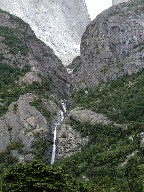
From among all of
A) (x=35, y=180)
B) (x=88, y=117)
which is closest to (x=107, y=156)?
(x=88, y=117)

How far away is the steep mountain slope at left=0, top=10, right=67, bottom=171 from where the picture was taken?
89.4 metres

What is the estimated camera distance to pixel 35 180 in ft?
136

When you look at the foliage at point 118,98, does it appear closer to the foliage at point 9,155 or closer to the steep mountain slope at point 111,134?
the steep mountain slope at point 111,134

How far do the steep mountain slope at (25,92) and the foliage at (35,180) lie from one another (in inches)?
1573

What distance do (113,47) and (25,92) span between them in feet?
97.8

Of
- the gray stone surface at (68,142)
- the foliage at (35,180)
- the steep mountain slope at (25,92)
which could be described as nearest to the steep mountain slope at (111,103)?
the gray stone surface at (68,142)

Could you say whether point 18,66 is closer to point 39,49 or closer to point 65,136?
point 39,49

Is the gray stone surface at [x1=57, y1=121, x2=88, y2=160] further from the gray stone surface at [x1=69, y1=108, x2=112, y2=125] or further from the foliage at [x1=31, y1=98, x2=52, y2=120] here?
the foliage at [x1=31, y1=98, x2=52, y2=120]

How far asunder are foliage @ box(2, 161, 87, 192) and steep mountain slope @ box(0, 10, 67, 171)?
3995 centimetres

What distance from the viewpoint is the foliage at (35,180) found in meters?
41.0

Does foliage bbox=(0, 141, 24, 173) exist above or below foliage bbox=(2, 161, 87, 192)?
above

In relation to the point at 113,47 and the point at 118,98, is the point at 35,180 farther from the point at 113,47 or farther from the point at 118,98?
the point at 113,47

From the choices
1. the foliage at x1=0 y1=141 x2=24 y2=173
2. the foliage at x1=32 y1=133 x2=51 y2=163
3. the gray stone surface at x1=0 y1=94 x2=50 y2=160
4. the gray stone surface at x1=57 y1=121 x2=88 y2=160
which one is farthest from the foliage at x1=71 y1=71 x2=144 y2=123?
the foliage at x1=0 y1=141 x2=24 y2=173

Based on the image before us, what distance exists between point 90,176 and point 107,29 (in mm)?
65375
